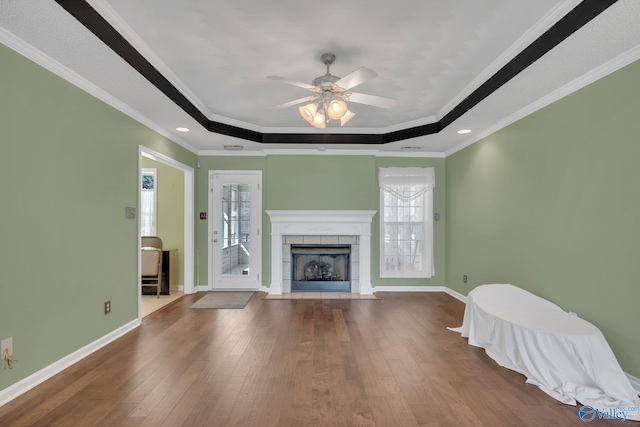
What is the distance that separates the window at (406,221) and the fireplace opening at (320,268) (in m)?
0.69

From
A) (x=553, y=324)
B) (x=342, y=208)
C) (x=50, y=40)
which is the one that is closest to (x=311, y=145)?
(x=342, y=208)

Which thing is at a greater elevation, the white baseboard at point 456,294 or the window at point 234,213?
the window at point 234,213

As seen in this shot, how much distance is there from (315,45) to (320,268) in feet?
12.5

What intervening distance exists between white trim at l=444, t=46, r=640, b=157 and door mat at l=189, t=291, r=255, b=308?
4.19m

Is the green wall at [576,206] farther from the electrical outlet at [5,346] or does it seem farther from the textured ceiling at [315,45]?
the electrical outlet at [5,346]

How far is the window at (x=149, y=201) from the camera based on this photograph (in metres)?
Answer: 5.61

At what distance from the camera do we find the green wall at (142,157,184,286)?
5.59 meters

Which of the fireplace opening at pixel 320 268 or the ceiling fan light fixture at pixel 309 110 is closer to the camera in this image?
the ceiling fan light fixture at pixel 309 110

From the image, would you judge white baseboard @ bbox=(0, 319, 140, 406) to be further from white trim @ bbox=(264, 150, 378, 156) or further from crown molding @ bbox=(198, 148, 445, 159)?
white trim @ bbox=(264, 150, 378, 156)

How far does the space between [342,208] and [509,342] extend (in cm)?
329

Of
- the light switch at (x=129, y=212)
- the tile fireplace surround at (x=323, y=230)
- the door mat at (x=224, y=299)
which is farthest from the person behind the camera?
the tile fireplace surround at (x=323, y=230)

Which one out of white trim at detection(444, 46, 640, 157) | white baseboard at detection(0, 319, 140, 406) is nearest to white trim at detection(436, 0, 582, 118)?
white trim at detection(444, 46, 640, 157)

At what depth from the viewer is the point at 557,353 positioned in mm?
2393

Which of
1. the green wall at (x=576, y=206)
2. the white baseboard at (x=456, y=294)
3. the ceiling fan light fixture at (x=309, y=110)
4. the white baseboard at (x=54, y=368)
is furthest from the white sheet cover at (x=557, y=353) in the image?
the white baseboard at (x=54, y=368)
